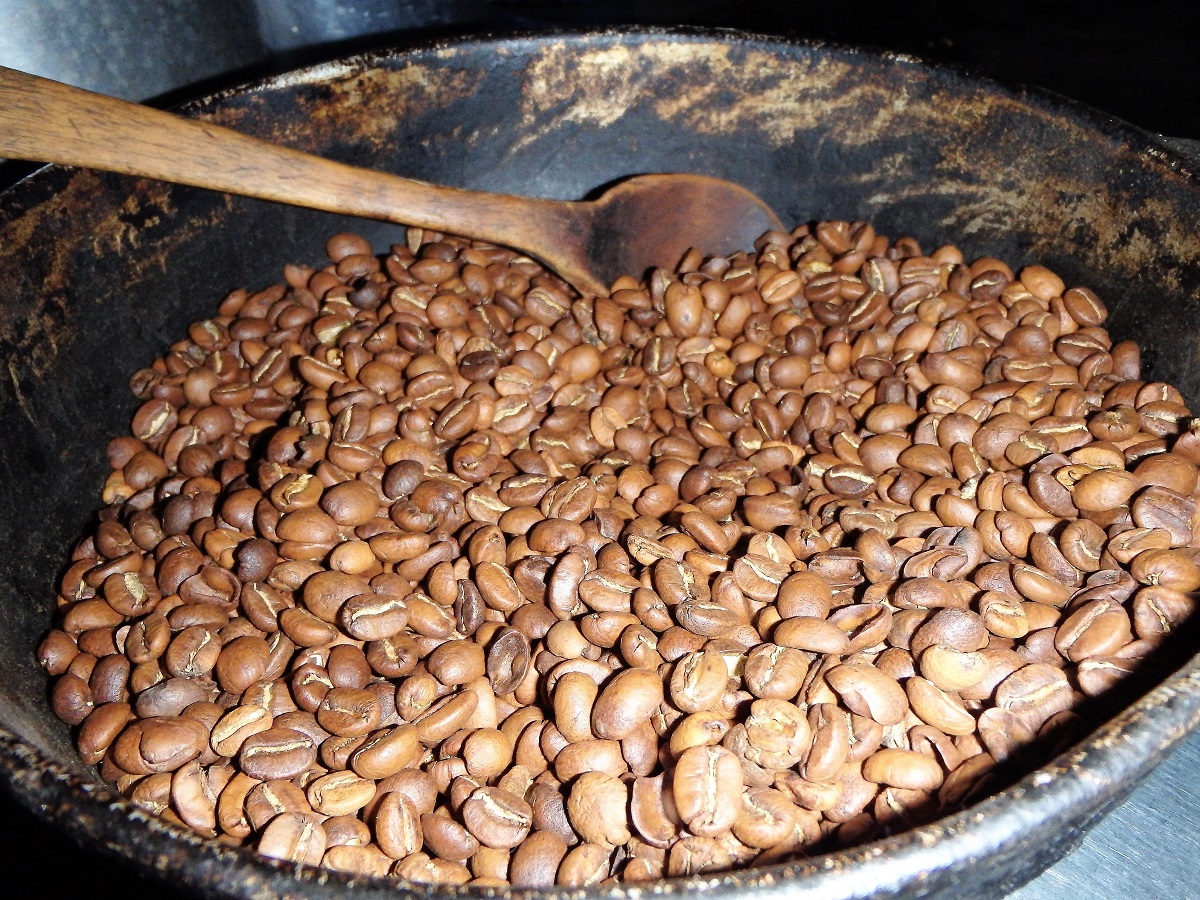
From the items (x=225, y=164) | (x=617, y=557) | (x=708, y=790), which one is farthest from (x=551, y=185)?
(x=708, y=790)

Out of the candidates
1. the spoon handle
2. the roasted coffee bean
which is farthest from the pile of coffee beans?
the spoon handle

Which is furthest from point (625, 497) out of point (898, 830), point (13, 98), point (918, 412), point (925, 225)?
point (13, 98)

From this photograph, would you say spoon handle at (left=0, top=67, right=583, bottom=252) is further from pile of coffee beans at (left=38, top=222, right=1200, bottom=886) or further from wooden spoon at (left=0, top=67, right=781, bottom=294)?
pile of coffee beans at (left=38, top=222, right=1200, bottom=886)

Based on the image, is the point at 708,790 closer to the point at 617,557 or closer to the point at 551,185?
the point at 617,557

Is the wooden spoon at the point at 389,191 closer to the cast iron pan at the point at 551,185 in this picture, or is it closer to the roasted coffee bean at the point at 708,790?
the cast iron pan at the point at 551,185

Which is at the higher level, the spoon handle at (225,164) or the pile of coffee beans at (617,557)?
the spoon handle at (225,164)

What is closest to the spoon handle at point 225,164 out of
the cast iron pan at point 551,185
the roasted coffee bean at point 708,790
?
the cast iron pan at point 551,185
